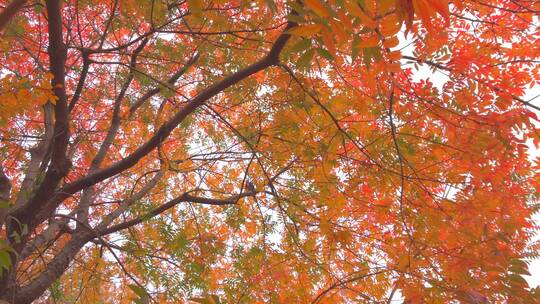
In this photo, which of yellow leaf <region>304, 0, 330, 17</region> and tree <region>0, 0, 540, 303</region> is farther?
tree <region>0, 0, 540, 303</region>

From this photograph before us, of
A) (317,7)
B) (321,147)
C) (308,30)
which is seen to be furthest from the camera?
(321,147)

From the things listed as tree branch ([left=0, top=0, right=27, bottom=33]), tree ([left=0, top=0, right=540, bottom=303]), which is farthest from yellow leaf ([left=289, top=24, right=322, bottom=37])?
tree branch ([left=0, top=0, right=27, bottom=33])

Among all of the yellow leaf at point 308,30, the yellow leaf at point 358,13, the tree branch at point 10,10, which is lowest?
the tree branch at point 10,10

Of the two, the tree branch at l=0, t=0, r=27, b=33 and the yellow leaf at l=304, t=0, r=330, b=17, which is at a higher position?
the yellow leaf at l=304, t=0, r=330, b=17

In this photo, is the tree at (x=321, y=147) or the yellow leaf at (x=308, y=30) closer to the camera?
the yellow leaf at (x=308, y=30)

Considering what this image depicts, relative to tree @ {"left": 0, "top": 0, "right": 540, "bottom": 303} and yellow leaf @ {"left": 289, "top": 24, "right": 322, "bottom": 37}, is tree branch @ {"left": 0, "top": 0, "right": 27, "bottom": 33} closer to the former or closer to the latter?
tree @ {"left": 0, "top": 0, "right": 540, "bottom": 303}

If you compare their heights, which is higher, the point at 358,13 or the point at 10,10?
the point at 358,13

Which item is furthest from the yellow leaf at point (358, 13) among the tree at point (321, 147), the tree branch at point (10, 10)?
the tree branch at point (10, 10)

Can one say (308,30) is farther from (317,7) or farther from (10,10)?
(10,10)

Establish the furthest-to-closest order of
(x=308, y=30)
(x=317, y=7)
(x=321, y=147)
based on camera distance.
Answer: (x=321, y=147), (x=308, y=30), (x=317, y=7)

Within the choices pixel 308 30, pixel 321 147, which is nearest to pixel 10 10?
pixel 308 30

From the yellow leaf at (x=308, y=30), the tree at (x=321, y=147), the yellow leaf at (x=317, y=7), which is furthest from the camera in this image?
the tree at (x=321, y=147)

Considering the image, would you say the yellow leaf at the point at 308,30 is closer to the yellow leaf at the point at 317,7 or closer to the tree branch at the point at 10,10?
the yellow leaf at the point at 317,7

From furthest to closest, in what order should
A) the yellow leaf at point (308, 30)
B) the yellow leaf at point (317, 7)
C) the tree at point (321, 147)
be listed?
the tree at point (321, 147) → the yellow leaf at point (308, 30) → the yellow leaf at point (317, 7)
